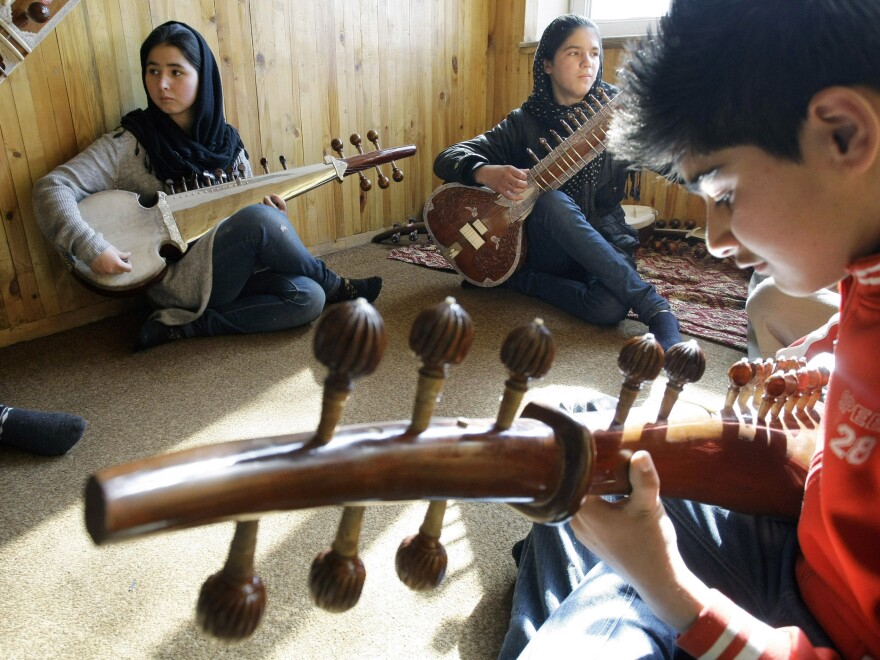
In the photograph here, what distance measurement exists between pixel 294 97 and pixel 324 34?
1.08 ft

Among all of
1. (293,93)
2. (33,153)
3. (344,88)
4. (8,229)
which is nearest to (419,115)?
(344,88)

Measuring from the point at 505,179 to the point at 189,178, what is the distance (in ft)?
3.54

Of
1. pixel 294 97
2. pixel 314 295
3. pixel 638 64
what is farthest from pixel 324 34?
pixel 638 64

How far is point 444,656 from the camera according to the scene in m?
0.99

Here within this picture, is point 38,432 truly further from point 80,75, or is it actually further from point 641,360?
point 641,360

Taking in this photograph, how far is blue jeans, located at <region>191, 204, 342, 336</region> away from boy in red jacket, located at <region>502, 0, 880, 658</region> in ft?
5.41

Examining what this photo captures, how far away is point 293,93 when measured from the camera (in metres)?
2.82

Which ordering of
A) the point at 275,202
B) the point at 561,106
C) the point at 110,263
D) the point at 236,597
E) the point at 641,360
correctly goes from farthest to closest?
the point at 561,106 → the point at 275,202 → the point at 110,263 → the point at 641,360 → the point at 236,597

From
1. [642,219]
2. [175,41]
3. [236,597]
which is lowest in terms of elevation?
[642,219]

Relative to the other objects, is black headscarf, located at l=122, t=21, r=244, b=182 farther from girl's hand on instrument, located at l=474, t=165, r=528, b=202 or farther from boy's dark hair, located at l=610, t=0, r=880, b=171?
boy's dark hair, located at l=610, t=0, r=880, b=171

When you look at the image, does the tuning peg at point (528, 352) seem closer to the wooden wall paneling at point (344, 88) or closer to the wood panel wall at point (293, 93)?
the wood panel wall at point (293, 93)

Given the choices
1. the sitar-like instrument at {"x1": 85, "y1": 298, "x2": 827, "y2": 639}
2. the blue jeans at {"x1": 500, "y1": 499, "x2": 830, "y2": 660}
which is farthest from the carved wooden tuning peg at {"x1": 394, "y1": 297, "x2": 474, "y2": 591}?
the blue jeans at {"x1": 500, "y1": 499, "x2": 830, "y2": 660}

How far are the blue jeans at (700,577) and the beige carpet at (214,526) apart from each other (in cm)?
25

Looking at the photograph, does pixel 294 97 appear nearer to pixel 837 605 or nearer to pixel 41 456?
pixel 41 456
